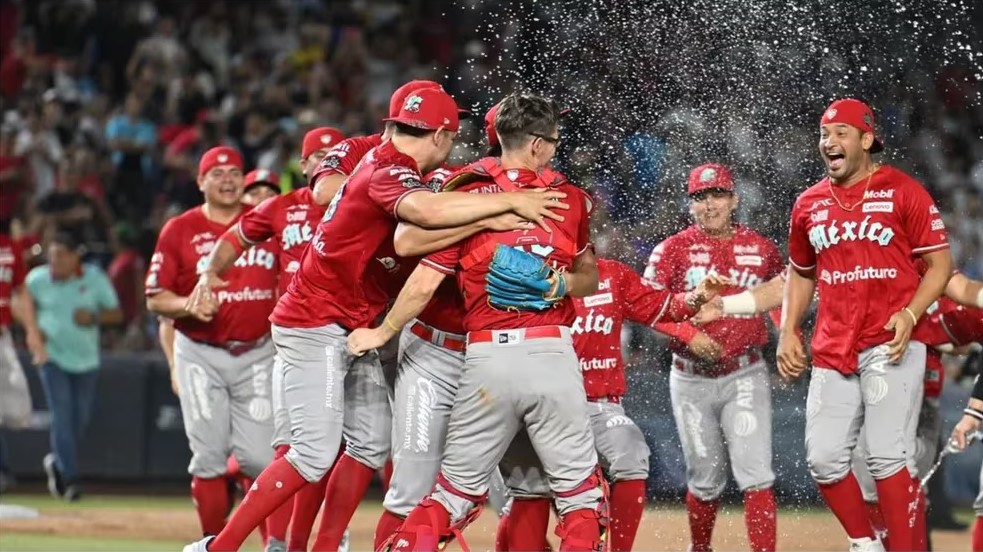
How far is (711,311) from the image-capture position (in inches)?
364

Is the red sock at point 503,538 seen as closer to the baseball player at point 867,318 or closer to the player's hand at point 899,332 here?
the baseball player at point 867,318

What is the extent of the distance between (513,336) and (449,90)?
11.7 m

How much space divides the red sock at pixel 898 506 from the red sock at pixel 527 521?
1960 mm

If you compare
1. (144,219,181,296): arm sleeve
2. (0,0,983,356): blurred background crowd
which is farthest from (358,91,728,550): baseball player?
(0,0,983,356): blurred background crowd

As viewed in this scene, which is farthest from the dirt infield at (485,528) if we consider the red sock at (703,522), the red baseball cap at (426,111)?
the red baseball cap at (426,111)

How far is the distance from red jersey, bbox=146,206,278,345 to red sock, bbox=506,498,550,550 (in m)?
3.15

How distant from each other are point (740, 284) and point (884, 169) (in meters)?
1.62

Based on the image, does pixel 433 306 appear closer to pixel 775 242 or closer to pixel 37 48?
pixel 775 242

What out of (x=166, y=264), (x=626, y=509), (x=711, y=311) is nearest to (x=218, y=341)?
(x=166, y=264)

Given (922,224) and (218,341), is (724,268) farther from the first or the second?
(218,341)

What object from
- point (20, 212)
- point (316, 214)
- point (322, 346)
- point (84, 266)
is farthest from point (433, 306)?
point (20, 212)

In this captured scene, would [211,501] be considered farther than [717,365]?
No

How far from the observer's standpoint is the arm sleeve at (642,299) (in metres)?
8.92

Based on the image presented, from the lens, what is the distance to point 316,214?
31.3 feet
